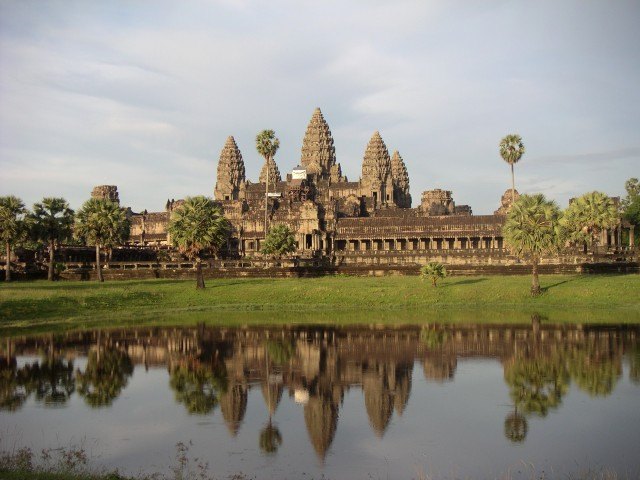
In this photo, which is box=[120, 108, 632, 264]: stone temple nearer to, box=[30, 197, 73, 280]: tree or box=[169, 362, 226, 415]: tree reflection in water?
box=[30, 197, 73, 280]: tree

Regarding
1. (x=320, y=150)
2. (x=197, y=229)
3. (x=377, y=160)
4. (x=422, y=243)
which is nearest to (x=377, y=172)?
(x=377, y=160)

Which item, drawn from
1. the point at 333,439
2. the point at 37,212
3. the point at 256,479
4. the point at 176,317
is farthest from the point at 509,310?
the point at 37,212

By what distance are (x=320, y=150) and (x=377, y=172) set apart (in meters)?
13.0

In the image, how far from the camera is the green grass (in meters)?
50.2

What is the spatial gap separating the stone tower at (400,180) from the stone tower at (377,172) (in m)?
8.43

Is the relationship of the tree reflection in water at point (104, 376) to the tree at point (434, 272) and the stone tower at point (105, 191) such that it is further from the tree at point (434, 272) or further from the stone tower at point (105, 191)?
the stone tower at point (105, 191)

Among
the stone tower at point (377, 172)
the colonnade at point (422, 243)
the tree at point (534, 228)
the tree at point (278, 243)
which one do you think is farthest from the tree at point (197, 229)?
the stone tower at point (377, 172)

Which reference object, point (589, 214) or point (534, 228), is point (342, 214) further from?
point (534, 228)

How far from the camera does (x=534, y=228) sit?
59969 mm

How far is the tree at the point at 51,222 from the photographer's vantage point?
249ft

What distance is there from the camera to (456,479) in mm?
17516

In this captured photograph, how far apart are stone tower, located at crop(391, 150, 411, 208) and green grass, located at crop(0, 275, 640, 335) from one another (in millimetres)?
97263

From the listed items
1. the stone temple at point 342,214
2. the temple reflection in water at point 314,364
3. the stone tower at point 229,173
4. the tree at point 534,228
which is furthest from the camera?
the stone tower at point 229,173

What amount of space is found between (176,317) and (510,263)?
3675 cm
